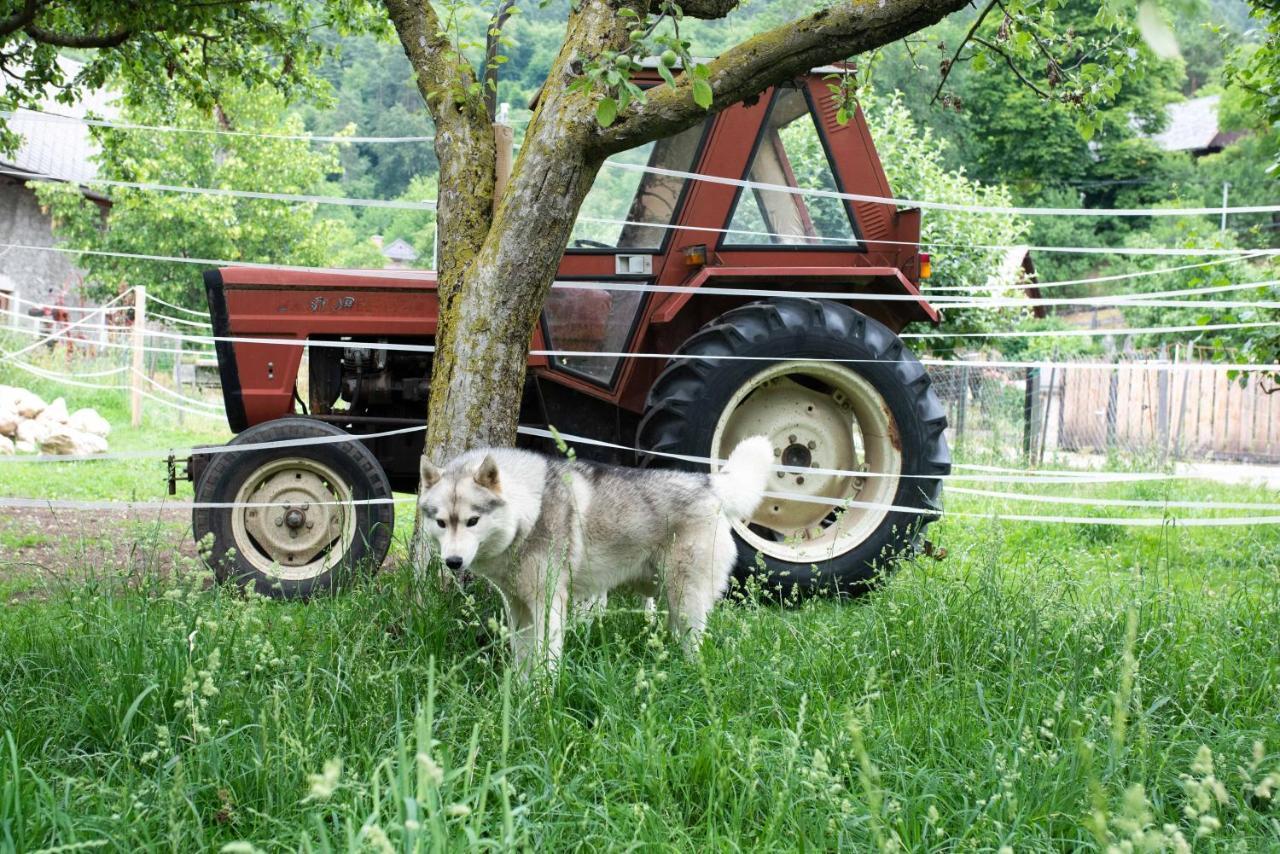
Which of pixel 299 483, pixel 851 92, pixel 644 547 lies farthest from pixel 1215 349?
pixel 299 483

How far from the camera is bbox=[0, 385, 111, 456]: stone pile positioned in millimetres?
12305

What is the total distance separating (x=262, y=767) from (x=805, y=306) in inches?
150

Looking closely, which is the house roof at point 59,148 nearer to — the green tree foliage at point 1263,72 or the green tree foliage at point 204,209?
the green tree foliage at point 204,209

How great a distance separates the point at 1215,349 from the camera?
22.3 ft

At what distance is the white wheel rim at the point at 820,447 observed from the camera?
5750 millimetres

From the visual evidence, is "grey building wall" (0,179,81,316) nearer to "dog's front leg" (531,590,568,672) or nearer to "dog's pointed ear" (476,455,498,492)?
"dog's pointed ear" (476,455,498,492)

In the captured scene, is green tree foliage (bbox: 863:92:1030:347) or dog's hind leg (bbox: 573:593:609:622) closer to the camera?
dog's hind leg (bbox: 573:593:609:622)

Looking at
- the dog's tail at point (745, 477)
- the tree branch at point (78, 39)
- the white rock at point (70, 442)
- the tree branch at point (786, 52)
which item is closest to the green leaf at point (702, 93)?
the tree branch at point (786, 52)

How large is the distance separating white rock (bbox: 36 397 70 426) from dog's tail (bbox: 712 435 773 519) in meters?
11.6

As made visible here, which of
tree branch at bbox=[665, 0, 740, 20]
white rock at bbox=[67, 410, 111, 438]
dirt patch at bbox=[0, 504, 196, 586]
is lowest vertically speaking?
dirt patch at bbox=[0, 504, 196, 586]

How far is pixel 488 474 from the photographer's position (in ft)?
12.4

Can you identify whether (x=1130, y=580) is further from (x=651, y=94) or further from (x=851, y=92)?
(x=651, y=94)

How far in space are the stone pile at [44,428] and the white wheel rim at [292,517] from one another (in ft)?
24.7

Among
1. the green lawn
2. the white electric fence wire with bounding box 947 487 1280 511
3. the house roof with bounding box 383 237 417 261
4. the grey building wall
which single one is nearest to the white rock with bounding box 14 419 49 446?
the green lawn
